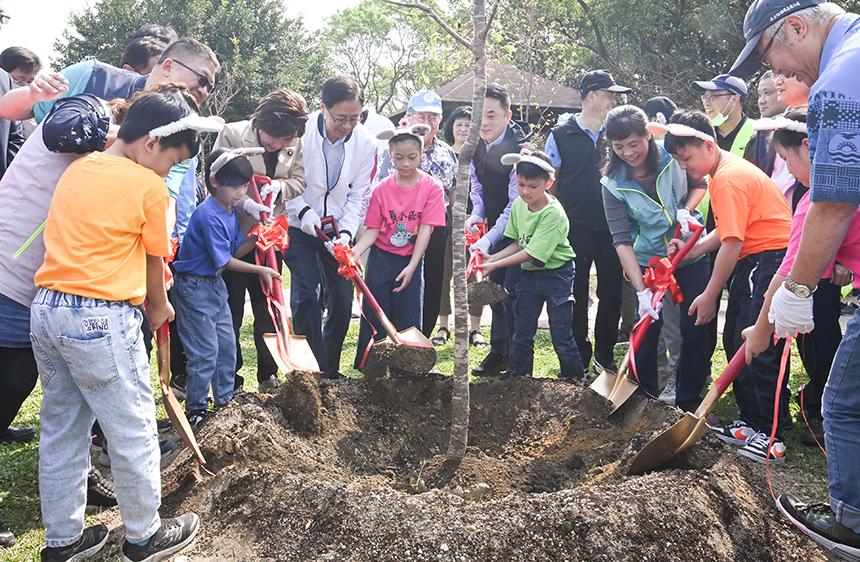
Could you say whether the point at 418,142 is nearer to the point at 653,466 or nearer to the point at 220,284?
the point at 220,284

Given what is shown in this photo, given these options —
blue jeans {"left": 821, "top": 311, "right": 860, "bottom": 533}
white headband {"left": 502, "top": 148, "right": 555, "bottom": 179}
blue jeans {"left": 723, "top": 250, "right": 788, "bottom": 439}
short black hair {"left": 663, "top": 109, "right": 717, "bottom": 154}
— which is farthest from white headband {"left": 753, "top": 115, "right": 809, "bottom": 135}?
white headband {"left": 502, "top": 148, "right": 555, "bottom": 179}

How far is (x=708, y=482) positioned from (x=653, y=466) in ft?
1.03

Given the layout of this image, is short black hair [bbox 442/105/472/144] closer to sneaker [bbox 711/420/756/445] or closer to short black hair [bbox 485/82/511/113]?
short black hair [bbox 485/82/511/113]

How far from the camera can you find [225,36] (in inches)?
818

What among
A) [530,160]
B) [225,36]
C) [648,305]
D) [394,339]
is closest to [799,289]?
[648,305]

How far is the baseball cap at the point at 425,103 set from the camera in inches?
226

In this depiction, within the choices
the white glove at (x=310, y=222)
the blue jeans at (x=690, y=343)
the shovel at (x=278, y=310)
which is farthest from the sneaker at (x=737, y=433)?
the white glove at (x=310, y=222)

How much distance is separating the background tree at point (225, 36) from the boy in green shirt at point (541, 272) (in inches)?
641

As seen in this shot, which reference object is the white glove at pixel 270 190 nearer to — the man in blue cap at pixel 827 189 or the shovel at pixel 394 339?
the shovel at pixel 394 339

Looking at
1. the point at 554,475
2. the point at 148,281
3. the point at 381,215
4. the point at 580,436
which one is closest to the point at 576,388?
the point at 580,436

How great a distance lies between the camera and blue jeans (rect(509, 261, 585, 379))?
14.4ft

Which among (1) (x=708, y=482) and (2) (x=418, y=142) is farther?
(2) (x=418, y=142)

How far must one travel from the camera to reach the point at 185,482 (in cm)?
289

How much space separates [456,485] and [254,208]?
2176 millimetres
